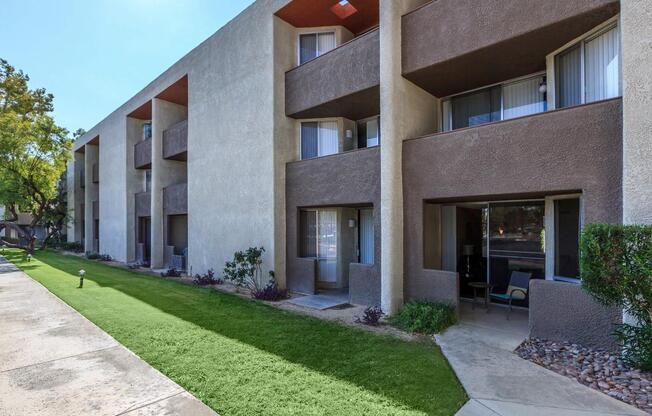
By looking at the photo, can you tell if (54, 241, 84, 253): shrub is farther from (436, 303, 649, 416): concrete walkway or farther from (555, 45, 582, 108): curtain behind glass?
(555, 45, 582, 108): curtain behind glass

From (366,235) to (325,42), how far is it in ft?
23.5

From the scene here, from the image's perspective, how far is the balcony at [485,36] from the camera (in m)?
6.75

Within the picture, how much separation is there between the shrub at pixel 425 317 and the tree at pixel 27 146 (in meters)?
28.1

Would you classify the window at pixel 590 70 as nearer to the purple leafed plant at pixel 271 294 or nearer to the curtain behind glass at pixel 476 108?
the curtain behind glass at pixel 476 108

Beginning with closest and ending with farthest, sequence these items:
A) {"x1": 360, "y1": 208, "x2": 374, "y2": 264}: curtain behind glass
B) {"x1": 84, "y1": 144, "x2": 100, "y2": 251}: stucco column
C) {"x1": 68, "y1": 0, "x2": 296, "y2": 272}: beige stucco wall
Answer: {"x1": 68, "y1": 0, "x2": 296, "y2": 272}: beige stucco wall, {"x1": 360, "y1": 208, "x2": 374, "y2": 264}: curtain behind glass, {"x1": 84, "y1": 144, "x2": 100, "y2": 251}: stucco column

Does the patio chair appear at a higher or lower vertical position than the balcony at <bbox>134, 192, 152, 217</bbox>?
lower

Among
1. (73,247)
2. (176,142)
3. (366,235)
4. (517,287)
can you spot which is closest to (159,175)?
(176,142)

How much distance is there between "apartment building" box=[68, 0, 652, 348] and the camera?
6367 mm

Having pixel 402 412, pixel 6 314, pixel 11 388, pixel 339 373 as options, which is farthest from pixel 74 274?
pixel 402 412

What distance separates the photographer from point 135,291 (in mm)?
11945

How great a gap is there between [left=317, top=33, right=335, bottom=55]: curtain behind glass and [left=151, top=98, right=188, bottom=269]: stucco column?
36.0 feet

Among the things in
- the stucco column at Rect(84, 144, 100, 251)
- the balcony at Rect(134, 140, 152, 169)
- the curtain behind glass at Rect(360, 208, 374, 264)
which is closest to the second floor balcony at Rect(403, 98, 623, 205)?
the curtain behind glass at Rect(360, 208, 374, 264)

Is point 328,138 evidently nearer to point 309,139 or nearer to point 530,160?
point 309,139

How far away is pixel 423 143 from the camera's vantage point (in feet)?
28.7
